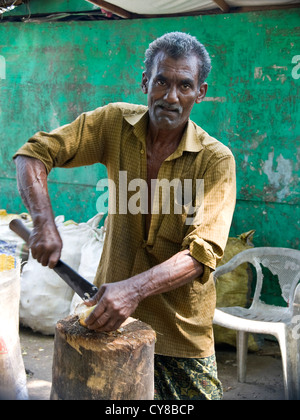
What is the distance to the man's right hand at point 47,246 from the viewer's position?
212 cm

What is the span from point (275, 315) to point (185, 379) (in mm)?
1790

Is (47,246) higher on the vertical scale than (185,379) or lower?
higher

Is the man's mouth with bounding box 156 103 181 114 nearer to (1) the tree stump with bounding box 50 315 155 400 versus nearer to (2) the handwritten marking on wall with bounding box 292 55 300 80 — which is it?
(1) the tree stump with bounding box 50 315 155 400

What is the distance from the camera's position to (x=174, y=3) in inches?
178

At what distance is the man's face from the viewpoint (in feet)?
7.93

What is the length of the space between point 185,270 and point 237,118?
2.99 meters

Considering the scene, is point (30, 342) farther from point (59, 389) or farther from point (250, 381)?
point (59, 389)

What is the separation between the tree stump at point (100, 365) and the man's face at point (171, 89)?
1.01 meters

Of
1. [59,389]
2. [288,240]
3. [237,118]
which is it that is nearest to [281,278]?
[288,240]

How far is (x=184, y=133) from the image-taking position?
2557mm

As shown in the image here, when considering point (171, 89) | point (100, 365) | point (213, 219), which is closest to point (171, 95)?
point (171, 89)

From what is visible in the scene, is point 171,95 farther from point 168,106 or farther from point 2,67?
point 2,67

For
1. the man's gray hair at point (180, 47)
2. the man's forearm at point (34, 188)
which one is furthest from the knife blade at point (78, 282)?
the man's gray hair at point (180, 47)

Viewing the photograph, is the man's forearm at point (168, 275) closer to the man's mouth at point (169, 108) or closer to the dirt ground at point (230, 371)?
the man's mouth at point (169, 108)
